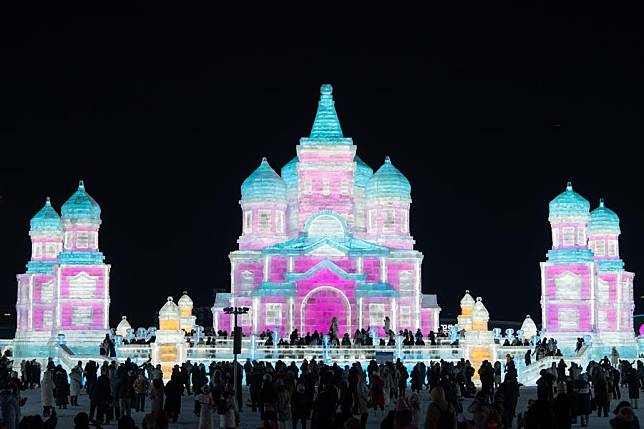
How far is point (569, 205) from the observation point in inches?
2547

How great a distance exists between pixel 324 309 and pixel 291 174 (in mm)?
9418

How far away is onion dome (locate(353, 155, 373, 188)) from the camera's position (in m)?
70.1

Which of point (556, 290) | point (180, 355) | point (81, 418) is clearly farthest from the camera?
point (556, 290)

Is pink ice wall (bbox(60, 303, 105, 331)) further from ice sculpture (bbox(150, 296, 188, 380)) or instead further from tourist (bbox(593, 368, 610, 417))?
tourist (bbox(593, 368, 610, 417))

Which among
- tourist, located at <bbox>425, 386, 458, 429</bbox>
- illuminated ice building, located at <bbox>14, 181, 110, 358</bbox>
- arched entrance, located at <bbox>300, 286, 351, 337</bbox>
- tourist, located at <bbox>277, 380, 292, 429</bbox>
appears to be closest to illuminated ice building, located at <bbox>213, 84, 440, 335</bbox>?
arched entrance, located at <bbox>300, 286, 351, 337</bbox>

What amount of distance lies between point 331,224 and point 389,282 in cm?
385

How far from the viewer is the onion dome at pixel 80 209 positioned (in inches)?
2606

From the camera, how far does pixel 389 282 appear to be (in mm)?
65062

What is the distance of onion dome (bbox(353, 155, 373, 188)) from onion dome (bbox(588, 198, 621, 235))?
38.1ft

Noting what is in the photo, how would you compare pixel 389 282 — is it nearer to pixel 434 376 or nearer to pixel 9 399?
pixel 434 376

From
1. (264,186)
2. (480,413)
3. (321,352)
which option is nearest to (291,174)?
(264,186)

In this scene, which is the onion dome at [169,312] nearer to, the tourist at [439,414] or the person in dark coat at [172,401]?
the person in dark coat at [172,401]

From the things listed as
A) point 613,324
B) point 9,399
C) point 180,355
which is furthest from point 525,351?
point 9,399

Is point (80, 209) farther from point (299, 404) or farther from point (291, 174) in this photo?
point (299, 404)
